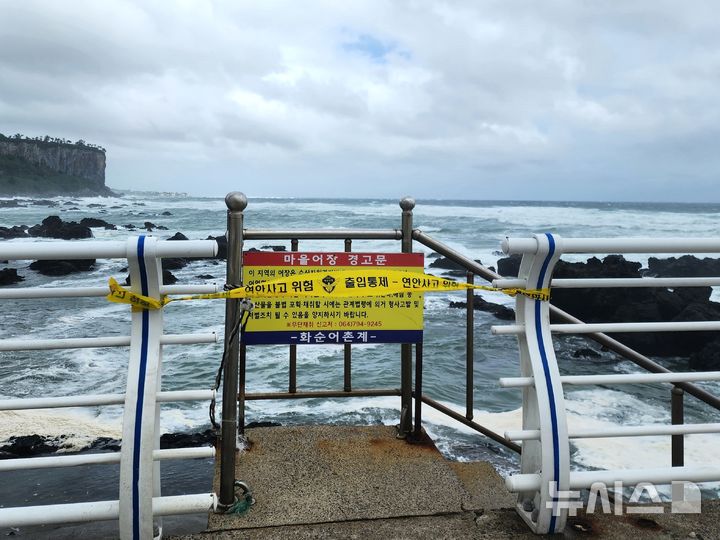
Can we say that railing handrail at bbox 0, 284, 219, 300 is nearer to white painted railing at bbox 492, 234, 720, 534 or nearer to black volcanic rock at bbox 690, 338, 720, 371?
white painted railing at bbox 492, 234, 720, 534

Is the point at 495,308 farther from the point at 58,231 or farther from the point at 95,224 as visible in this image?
the point at 95,224

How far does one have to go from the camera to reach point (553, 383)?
6.90ft

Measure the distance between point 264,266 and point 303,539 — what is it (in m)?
1.42

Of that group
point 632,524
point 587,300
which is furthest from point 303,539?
point 587,300

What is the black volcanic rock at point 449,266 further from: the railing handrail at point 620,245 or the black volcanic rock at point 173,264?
the railing handrail at point 620,245

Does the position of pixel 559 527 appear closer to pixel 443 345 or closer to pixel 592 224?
pixel 443 345

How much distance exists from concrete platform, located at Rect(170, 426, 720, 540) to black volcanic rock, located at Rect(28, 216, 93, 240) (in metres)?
31.1

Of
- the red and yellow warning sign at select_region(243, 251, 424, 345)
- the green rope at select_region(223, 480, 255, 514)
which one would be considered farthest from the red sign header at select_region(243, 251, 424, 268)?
the green rope at select_region(223, 480, 255, 514)

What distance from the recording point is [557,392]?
2.09 metres

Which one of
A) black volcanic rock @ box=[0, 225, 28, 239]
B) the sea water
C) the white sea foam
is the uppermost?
black volcanic rock @ box=[0, 225, 28, 239]

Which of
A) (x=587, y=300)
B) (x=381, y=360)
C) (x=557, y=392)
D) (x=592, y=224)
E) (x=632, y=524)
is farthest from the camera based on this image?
(x=592, y=224)

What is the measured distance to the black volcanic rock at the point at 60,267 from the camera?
20.9 meters

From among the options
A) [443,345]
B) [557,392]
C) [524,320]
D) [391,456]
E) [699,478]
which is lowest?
[443,345]

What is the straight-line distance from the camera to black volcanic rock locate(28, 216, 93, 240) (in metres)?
30.5
